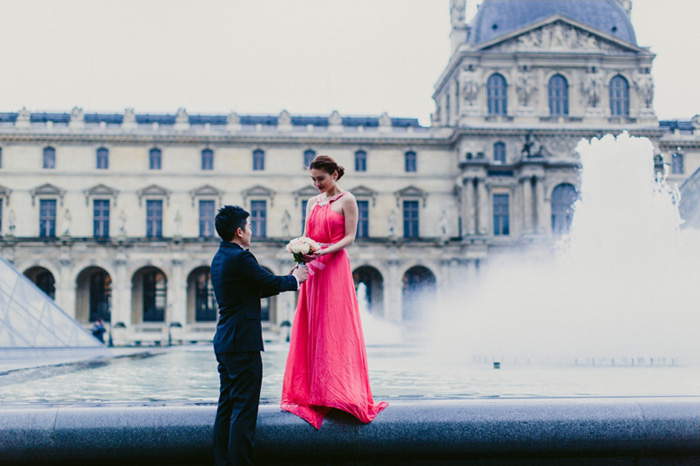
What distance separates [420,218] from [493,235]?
16.9 ft

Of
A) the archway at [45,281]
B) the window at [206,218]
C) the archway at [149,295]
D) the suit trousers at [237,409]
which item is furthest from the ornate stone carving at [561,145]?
the suit trousers at [237,409]

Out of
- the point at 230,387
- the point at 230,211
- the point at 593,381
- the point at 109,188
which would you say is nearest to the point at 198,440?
the point at 230,387

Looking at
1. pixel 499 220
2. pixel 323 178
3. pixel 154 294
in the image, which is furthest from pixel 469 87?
pixel 323 178

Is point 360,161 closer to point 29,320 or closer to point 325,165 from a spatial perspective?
point 29,320

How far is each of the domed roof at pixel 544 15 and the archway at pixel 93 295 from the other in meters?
28.9

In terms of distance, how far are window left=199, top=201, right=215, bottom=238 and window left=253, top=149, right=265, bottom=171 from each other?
144 inches

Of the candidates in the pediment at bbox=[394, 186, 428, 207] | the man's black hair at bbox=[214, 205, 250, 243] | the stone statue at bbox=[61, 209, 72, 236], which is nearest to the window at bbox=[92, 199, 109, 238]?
the stone statue at bbox=[61, 209, 72, 236]

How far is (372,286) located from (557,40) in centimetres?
1943

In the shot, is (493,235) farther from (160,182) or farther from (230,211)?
(230,211)

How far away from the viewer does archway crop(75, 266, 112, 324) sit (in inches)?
1791

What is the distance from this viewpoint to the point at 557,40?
45688 mm

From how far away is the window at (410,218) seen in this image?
47.0 meters

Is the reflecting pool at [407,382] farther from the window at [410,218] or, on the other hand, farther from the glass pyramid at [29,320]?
the window at [410,218]

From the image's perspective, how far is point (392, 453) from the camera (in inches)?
216
